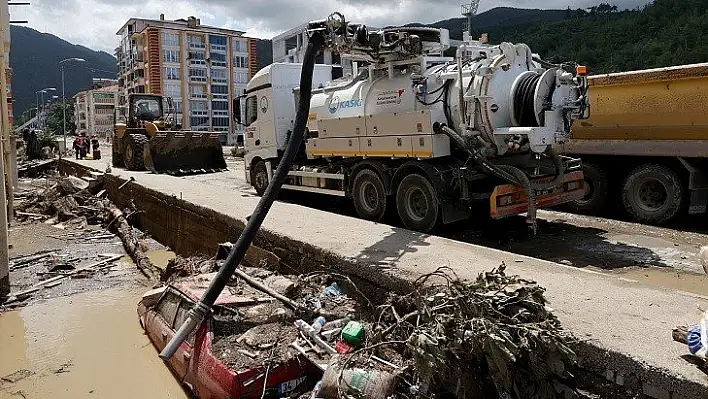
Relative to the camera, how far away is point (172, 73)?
66250 millimetres

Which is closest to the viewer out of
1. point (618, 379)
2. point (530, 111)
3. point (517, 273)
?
point (618, 379)

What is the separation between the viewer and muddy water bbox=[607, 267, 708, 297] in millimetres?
6109

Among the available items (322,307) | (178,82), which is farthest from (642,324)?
(178,82)

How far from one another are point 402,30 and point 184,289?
4.96 m

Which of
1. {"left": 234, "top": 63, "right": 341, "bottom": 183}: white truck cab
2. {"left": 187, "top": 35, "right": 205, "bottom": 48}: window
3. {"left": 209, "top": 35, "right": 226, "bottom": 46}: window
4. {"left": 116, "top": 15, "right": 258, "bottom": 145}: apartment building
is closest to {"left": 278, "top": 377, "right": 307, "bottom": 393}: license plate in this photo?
{"left": 234, "top": 63, "right": 341, "bottom": 183}: white truck cab

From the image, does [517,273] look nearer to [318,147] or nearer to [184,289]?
[184,289]

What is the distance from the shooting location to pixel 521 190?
26.1 feet

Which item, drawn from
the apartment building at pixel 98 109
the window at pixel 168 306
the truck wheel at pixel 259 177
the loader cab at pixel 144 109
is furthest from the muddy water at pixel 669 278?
the apartment building at pixel 98 109

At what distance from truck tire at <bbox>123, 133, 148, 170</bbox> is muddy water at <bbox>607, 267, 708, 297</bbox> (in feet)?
57.2

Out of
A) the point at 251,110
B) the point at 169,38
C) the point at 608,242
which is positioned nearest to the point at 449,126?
the point at 608,242

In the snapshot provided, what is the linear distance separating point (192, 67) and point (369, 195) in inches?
2482

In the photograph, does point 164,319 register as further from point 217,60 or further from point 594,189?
point 217,60

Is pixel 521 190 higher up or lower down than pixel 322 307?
higher up

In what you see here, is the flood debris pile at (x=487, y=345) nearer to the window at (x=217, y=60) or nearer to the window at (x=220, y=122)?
the window at (x=220, y=122)
